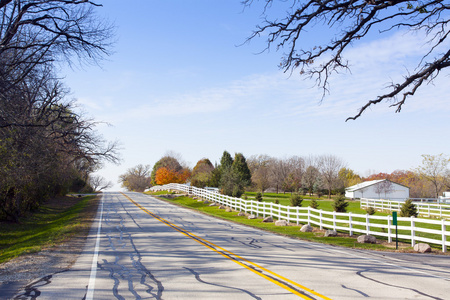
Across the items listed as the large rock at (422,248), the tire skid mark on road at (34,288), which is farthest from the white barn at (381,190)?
the tire skid mark on road at (34,288)

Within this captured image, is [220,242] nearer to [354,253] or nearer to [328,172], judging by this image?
[354,253]

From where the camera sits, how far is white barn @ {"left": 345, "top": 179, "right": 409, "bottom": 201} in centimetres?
6925

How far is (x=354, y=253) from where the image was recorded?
1116cm

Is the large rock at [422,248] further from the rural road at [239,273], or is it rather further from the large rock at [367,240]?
the large rock at [367,240]

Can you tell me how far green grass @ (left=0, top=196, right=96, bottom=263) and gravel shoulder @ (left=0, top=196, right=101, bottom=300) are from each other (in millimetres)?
911

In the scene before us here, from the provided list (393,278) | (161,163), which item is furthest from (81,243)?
(161,163)

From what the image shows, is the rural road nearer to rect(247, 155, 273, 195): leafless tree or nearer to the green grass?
the green grass

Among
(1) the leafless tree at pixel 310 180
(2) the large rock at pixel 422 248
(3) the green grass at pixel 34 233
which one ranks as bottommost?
(3) the green grass at pixel 34 233

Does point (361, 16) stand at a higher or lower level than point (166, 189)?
higher

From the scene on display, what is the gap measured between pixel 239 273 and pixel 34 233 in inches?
649

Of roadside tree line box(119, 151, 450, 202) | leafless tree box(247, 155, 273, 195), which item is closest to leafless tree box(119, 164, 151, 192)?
roadside tree line box(119, 151, 450, 202)

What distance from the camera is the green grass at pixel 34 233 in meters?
13.3

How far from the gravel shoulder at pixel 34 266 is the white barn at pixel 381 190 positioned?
66.4m

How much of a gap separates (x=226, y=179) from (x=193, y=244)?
90.2 feet
